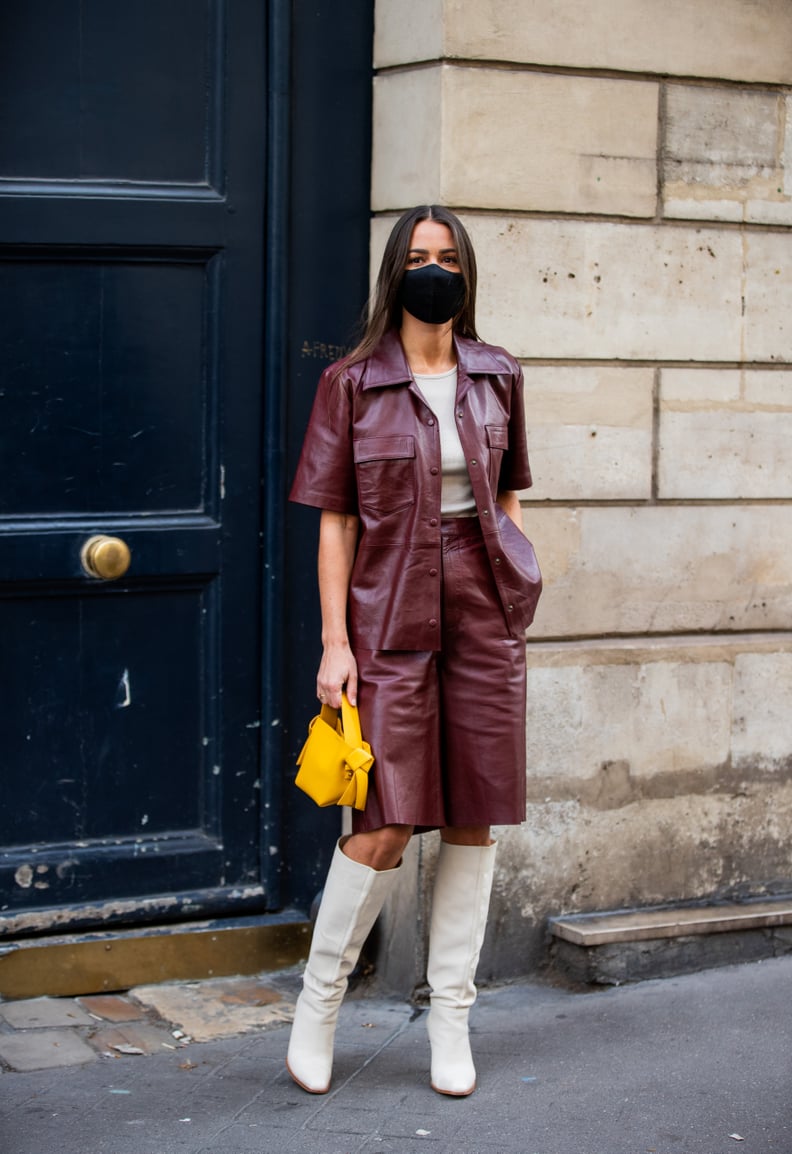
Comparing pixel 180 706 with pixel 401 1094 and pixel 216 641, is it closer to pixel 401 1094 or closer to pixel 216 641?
pixel 216 641

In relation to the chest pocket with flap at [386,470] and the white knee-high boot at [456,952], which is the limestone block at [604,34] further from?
the white knee-high boot at [456,952]

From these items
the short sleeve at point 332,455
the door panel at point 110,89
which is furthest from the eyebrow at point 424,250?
the door panel at point 110,89

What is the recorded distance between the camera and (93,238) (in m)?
4.38

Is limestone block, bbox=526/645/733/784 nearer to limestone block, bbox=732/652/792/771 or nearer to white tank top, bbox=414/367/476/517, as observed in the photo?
limestone block, bbox=732/652/792/771

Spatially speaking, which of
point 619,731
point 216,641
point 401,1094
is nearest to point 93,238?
point 216,641

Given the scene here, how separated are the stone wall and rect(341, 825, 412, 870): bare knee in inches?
32.6

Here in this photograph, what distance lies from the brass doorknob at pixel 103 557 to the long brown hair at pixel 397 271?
103 cm

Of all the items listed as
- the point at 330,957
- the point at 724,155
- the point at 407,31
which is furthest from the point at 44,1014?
the point at 724,155

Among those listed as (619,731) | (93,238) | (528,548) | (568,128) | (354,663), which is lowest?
(619,731)

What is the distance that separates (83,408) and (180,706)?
2.99 ft

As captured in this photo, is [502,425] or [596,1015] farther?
[596,1015]

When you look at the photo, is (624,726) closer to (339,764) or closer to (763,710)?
(763,710)

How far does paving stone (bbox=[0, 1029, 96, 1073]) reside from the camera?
4.04 meters

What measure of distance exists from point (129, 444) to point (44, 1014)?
1.61 m
